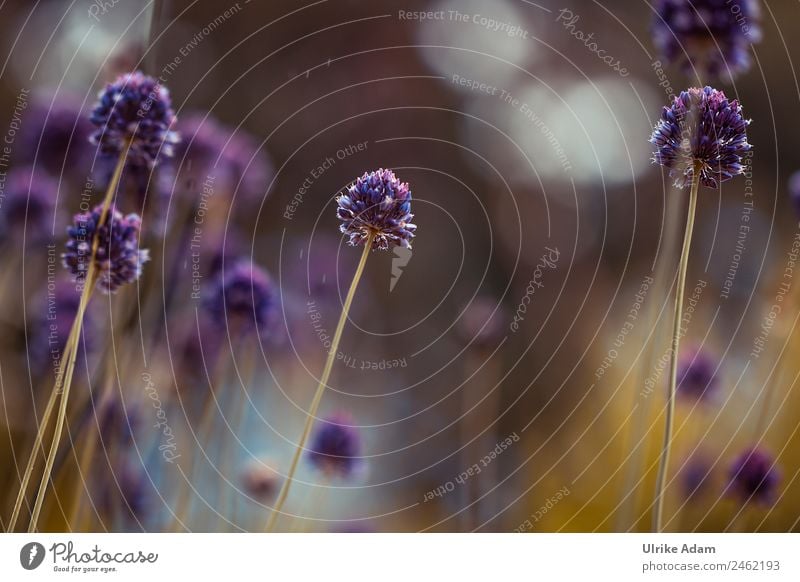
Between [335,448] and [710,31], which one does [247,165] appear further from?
[710,31]

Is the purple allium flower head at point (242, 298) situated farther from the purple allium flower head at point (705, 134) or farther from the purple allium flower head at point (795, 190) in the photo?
the purple allium flower head at point (795, 190)

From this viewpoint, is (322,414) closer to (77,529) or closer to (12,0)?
(77,529)

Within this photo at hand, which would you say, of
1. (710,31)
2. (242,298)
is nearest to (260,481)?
(242,298)

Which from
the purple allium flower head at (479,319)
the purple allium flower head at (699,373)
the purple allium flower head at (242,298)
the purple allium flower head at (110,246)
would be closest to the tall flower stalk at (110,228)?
the purple allium flower head at (110,246)

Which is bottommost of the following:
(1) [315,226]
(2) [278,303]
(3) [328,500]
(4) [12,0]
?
(3) [328,500]

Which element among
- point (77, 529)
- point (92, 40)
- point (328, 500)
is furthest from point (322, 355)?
point (92, 40)

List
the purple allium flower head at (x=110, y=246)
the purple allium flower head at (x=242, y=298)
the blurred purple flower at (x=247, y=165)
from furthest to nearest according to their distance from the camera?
1. the blurred purple flower at (x=247, y=165)
2. the purple allium flower head at (x=242, y=298)
3. the purple allium flower head at (x=110, y=246)

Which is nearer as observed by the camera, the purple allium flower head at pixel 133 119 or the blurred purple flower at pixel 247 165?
the purple allium flower head at pixel 133 119
